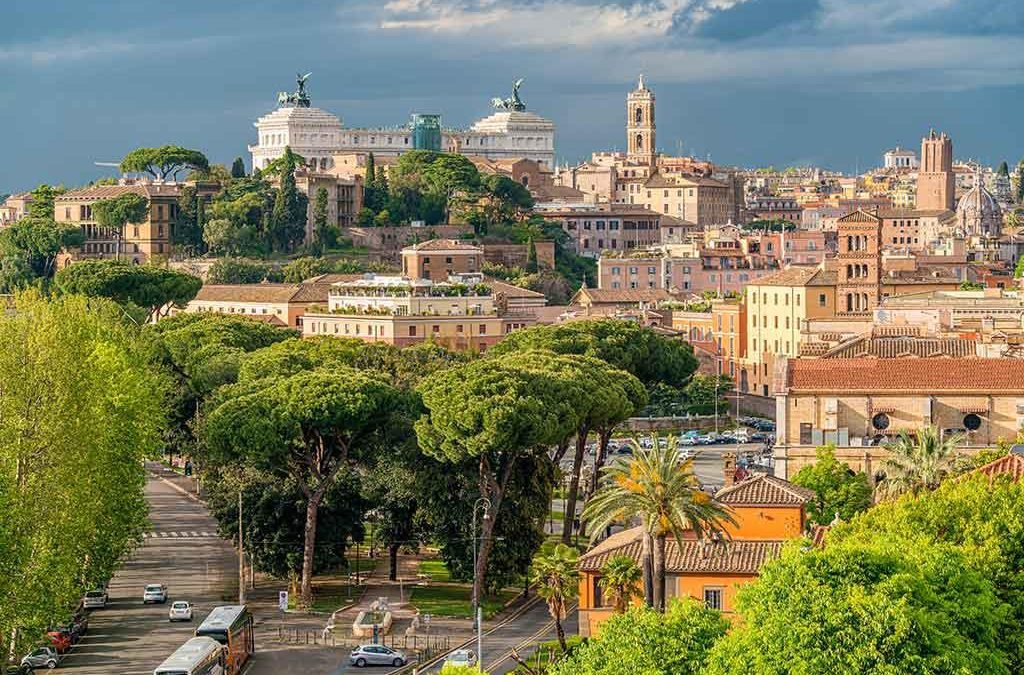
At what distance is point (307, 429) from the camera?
70.8 m

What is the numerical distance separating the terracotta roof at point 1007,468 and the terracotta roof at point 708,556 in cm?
497

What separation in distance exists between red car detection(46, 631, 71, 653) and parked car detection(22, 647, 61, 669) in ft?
2.54

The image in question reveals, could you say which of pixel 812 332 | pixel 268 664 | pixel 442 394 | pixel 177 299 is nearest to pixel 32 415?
pixel 268 664

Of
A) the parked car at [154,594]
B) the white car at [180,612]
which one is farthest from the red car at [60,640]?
the parked car at [154,594]

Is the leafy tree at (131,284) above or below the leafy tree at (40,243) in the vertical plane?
below

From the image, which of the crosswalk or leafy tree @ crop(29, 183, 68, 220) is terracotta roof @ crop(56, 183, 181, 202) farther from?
the crosswalk

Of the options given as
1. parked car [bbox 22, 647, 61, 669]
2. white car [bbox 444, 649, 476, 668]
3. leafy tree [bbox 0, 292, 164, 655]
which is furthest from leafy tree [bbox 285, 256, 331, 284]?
white car [bbox 444, 649, 476, 668]

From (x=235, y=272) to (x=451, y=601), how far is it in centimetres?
9606

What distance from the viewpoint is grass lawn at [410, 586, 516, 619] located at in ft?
223

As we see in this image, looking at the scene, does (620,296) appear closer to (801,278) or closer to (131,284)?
(801,278)

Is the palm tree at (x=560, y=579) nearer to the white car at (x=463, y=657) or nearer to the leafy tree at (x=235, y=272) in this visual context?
the white car at (x=463, y=657)

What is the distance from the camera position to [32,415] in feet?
203

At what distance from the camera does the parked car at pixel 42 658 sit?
192 ft

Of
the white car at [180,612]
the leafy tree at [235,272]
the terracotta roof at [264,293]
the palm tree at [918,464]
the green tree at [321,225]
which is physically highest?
the green tree at [321,225]
